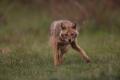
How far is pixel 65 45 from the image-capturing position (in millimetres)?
12211

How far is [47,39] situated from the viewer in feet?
57.5

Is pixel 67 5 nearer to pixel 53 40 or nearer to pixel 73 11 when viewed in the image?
pixel 73 11

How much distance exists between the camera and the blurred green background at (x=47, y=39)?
10.8 meters

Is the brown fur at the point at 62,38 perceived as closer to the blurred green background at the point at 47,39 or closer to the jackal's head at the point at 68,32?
the jackal's head at the point at 68,32

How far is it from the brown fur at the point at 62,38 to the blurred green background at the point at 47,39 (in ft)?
0.72

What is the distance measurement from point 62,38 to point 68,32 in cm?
22

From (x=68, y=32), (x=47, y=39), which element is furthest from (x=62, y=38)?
(x=47, y=39)

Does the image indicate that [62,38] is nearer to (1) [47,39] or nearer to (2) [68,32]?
(2) [68,32]

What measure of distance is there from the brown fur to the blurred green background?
0.22 m

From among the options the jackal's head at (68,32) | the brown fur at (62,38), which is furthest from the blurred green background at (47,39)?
the jackal's head at (68,32)

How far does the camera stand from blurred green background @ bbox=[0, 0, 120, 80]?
10.8 meters

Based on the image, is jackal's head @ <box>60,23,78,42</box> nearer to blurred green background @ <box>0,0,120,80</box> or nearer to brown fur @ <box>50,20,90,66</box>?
brown fur @ <box>50,20,90,66</box>

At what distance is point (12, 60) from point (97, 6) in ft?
25.3

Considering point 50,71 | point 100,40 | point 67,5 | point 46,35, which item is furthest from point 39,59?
point 67,5
